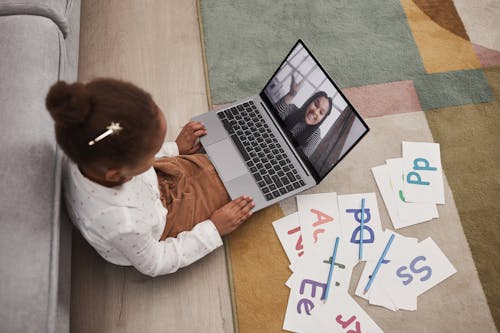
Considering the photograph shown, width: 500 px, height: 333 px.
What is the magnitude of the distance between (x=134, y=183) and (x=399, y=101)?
106cm

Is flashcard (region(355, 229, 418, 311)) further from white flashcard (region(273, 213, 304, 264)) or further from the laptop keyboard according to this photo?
the laptop keyboard

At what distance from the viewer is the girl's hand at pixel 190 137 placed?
1.30 m

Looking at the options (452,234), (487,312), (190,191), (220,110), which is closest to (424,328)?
(487,312)

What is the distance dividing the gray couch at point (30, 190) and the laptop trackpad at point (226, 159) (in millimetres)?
459

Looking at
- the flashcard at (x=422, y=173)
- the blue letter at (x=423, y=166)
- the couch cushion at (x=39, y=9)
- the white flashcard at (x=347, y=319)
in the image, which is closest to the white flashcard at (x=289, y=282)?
the white flashcard at (x=347, y=319)

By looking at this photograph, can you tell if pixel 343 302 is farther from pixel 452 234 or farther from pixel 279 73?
pixel 279 73

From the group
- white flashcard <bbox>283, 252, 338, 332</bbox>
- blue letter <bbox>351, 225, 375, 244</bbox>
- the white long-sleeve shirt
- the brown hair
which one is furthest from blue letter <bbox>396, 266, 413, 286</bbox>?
the brown hair

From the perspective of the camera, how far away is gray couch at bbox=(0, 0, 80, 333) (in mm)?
828

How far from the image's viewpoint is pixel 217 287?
121cm

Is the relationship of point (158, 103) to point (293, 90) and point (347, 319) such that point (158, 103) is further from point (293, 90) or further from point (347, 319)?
point (347, 319)

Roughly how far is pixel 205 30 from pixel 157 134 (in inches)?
39.7

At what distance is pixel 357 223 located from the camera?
128cm

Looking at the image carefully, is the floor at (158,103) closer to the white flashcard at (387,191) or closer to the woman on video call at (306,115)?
the woman on video call at (306,115)

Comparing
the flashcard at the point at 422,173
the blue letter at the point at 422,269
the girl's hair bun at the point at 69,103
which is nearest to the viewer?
the girl's hair bun at the point at 69,103
